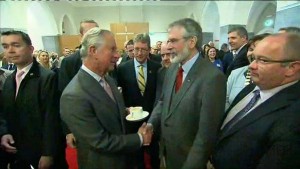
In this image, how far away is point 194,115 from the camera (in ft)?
5.56

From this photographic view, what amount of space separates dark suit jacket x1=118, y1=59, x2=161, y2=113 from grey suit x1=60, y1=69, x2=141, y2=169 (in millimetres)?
1314

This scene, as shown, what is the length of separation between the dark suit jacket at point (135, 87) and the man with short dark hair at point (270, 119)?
153 cm

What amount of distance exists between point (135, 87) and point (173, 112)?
1.29 meters

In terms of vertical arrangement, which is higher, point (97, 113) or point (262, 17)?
point (262, 17)

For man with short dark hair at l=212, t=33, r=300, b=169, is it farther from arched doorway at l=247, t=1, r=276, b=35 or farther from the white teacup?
arched doorway at l=247, t=1, r=276, b=35

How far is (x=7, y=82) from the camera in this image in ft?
6.72

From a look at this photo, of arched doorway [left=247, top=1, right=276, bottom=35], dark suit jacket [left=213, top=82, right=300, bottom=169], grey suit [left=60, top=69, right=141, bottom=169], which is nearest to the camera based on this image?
dark suit jacket [left=213, top=82, right=300, bottom=169]

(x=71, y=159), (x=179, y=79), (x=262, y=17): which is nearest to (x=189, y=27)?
(x=179, y=79)

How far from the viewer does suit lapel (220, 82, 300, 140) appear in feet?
4.44

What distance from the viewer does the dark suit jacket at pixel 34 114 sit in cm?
195

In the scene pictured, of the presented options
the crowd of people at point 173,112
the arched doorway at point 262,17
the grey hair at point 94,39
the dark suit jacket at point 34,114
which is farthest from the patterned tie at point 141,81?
the arched doorway at point 262,17

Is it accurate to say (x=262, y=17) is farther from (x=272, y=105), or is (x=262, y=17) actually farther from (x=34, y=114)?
(x=34, y=114)

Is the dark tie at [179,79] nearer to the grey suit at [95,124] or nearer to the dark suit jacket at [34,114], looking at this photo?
the grey suit at [95,124]

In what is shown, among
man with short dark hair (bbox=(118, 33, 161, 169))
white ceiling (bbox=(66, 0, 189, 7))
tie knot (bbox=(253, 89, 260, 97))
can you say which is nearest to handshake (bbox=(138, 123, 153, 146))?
tie knot (bbox=(253, 89, 260, 97))
